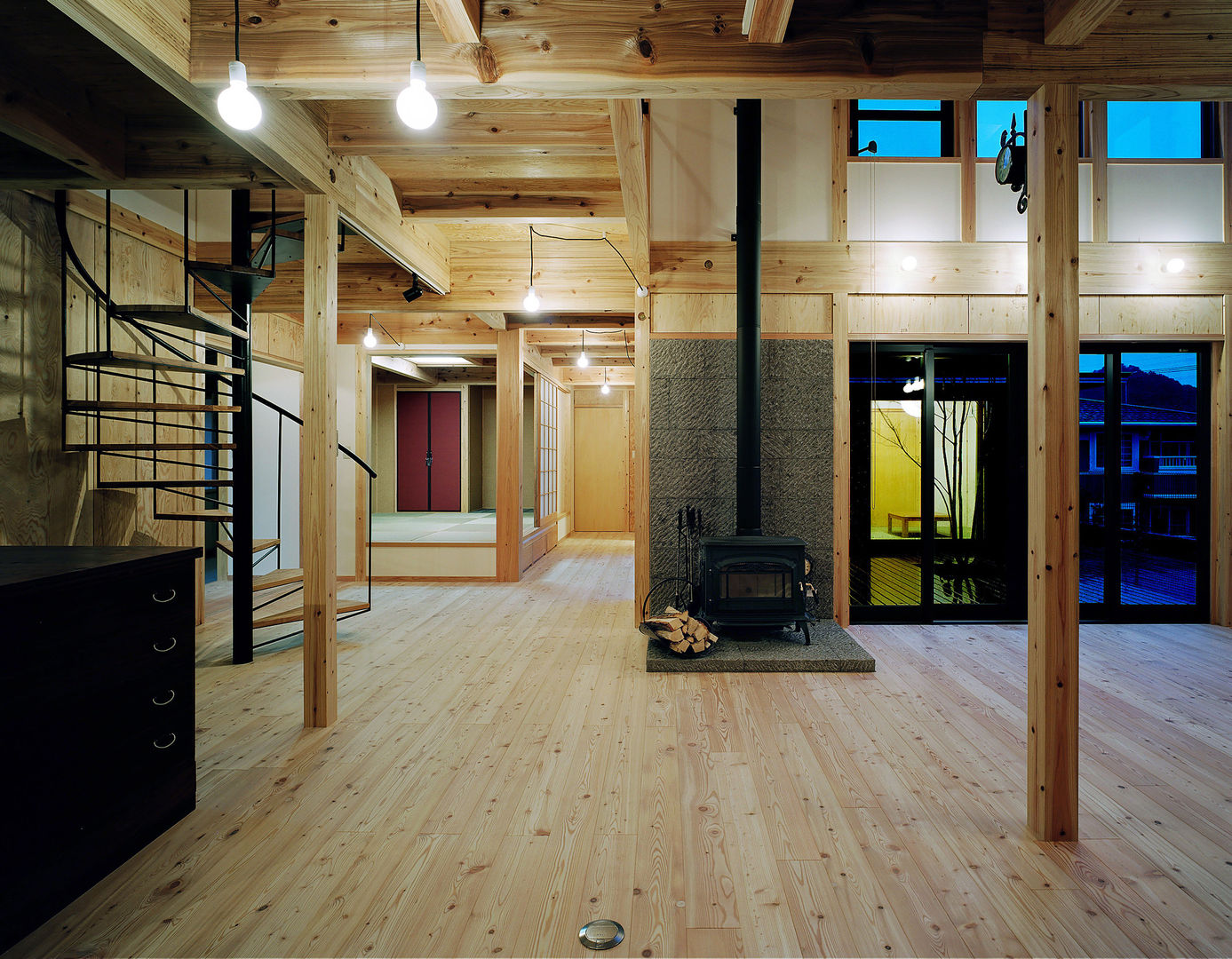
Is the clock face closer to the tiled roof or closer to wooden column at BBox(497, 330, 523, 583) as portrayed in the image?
the tiled roof

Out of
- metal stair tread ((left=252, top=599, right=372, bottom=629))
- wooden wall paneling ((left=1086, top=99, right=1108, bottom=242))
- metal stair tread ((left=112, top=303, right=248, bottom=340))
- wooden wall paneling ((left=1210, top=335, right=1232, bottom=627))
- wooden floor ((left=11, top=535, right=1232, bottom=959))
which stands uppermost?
wooden wall paneling ((left=1086, top=99, right=1108, bottom=242))

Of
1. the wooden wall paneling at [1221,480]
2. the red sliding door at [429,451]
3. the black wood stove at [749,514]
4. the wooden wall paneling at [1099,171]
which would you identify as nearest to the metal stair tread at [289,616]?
the black wood stove at [749,514]

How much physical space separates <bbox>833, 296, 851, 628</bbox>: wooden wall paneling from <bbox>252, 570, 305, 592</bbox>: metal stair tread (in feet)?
11.6

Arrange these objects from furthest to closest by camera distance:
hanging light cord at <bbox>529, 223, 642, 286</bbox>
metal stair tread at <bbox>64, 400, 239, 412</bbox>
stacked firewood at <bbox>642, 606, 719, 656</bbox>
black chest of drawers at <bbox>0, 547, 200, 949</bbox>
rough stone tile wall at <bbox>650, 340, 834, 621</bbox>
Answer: hanging light cord at <bbox>529, 223, 642, 286</bbox>, rough stone tile wall at <bbox>650, 340, 834, 621</bbox>, stacked firewood at <bbox>642, 606, 719, 656</bbox>, metal stair tread at <bbox>64, 400, 239, 412</bbox>, black chest of drawers at <bbox>0, 547, 200, 949</bbox>

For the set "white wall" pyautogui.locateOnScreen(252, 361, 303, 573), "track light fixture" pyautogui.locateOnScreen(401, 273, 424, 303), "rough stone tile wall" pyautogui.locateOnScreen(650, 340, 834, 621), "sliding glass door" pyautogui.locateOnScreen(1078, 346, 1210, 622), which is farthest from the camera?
"white wall" pyautogui.locateOnScreen(252, 361, 303, 573)

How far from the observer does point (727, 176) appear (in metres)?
4.53

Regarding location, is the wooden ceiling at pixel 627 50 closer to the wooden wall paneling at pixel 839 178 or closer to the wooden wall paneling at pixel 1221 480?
the wooden wall paneling at pixel 839 178

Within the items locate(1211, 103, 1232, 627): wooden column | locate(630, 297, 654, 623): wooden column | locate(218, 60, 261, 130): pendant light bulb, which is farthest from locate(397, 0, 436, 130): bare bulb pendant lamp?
locate(1211, 103, 1232, 627): wooden column

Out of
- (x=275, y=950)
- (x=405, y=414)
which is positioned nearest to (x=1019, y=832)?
(x=275, y=950)

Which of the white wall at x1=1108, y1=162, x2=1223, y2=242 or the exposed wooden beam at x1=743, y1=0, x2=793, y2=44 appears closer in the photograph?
the exposed wooden beam at x1=743, y1=0, x2=793, y2=44

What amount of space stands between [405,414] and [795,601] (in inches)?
358

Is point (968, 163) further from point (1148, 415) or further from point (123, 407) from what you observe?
point (123, 407)

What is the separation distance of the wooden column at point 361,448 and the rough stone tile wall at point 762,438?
332 centimetres

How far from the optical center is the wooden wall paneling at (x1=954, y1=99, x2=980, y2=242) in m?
4.55
